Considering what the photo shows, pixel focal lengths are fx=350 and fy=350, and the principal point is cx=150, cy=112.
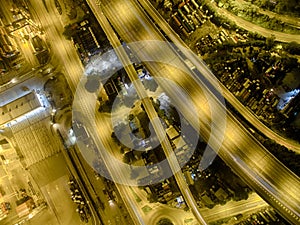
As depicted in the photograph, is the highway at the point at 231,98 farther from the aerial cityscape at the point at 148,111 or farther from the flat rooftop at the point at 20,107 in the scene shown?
the flat rooftop at the point at 20,107

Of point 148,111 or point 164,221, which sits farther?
point 148,111

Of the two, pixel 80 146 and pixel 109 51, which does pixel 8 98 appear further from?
pixel 109 51

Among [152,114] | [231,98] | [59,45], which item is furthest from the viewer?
[59,45]

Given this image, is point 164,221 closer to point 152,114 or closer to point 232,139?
point 232,139

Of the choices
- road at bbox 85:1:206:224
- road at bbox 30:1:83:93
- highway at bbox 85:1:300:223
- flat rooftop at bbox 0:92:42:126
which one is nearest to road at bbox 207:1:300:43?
highway at bbox 85:1:300:223

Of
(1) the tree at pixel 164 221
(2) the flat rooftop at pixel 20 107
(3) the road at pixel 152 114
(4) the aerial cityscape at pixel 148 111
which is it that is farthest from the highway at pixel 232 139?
(2) the flat rooftop at pixel 20 107

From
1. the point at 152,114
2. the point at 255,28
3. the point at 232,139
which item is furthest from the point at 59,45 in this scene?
the point at 232,139

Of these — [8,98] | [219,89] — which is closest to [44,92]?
[8,98]
